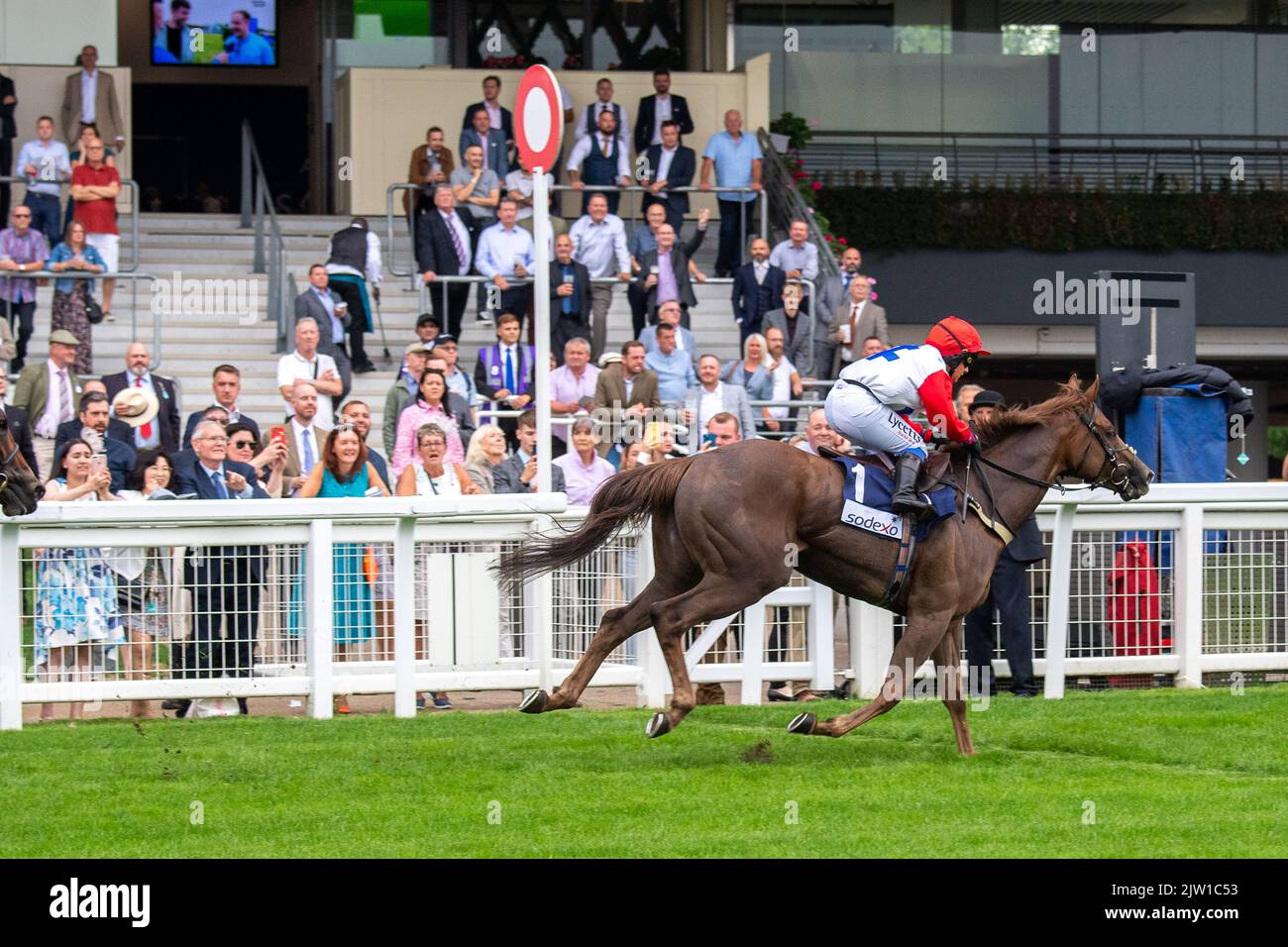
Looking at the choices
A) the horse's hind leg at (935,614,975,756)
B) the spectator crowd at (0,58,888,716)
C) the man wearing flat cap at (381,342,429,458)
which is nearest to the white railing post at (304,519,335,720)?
the spectator crowd at (0,58,888,716)

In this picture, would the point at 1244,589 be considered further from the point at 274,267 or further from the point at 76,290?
the point at 274,267

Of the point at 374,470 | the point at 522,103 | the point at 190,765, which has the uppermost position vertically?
the point at 522,103

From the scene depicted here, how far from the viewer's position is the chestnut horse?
8383 millimetres

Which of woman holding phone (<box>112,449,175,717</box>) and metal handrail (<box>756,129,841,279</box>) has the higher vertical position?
metal handrail (<box>756,129,841,279</box>)

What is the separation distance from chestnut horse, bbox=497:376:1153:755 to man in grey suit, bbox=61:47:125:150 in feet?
37.5

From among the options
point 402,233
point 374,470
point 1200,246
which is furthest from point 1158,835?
point 1200,246

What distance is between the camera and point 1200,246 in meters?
23.1

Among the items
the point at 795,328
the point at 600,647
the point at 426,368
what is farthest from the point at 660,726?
the point at 795,328

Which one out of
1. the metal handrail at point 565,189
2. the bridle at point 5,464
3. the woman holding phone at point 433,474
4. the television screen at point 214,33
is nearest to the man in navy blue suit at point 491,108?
the metal handrail at point 565,189

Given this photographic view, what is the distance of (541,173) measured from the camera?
1027cm

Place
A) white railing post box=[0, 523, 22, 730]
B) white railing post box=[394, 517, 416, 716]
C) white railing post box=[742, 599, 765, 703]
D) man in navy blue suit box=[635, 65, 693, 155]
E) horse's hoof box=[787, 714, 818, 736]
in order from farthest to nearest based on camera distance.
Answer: man in navy blue suit box=[635, 65, 693, 155], white railing post box=[742, 599, 765, 703], white railing post box=[394, 517, 416, 716], white railing post box=[0, 523, 22, 730], horse's hoof box=[787, 714, 818, 736]

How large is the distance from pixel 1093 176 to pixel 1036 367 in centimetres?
349

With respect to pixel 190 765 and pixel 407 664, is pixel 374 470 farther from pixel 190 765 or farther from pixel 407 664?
pixel 190 765

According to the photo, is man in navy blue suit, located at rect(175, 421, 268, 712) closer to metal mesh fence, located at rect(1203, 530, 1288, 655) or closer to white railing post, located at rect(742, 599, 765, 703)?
white railing post, located at rect(742, 599, 765, 703)
